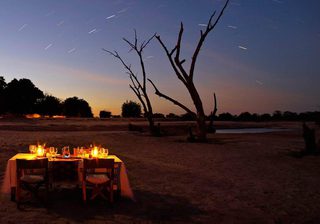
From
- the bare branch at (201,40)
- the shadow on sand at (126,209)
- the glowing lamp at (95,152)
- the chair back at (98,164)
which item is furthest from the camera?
the bare branch at (201,40)

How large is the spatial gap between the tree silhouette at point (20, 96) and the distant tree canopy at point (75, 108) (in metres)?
10.9

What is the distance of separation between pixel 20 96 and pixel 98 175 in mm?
67167

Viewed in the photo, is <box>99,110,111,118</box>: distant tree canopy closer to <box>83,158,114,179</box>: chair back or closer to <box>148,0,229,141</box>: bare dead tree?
<box>148,0,229,141</box>: bare dead tree

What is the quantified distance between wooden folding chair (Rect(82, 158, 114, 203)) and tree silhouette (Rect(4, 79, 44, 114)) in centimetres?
6507

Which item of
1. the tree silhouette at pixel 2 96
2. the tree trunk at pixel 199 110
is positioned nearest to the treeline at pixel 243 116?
the tree silhouette at pixel 2 96

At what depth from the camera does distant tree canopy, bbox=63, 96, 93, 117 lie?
84.7m

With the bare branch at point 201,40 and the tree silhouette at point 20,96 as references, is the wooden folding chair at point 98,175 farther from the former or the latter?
the tree silhouette at point 20,96

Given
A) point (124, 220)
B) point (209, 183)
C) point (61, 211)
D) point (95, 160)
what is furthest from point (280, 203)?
point (61, 211)

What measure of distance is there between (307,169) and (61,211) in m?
9.15

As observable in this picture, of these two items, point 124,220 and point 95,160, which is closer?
point 124,220

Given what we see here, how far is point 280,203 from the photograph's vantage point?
27.4 ft

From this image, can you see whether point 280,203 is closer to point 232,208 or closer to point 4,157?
point 232,208

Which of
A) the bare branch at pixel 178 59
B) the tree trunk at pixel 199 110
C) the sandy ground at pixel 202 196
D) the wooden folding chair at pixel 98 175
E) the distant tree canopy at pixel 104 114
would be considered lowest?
the sandy ground at pixel 202 196

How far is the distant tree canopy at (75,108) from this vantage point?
84.7m
